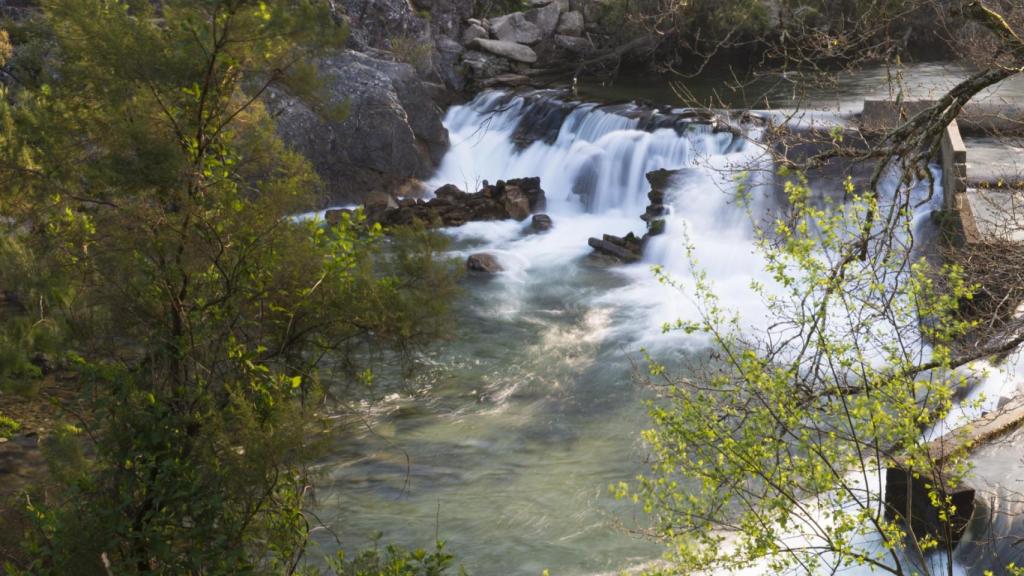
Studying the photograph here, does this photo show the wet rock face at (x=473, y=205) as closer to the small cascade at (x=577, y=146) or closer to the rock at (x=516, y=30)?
the small cascade at (x=577, y=146)

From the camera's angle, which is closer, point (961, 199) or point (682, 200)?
point (961, 199)

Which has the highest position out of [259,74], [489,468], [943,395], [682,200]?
[259,74]

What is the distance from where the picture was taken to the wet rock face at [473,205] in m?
19.2

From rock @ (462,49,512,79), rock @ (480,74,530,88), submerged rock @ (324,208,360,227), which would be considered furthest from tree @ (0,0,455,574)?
rock @ (462,49,512,79)

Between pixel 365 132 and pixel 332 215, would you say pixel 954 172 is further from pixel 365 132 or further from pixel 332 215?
pixel 365 132

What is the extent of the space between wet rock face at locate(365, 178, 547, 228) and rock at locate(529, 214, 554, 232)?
0.46 meters

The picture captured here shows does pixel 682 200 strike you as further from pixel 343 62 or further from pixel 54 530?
pixel 54 530

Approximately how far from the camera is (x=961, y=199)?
13.6m

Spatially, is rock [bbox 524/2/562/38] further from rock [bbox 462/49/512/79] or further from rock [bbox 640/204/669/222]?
rock [bbox 640/204/669/222]

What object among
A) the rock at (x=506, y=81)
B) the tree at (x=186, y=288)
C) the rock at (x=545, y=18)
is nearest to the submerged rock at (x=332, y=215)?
the tree at (x=186, y=288)

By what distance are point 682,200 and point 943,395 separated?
44.9 feet

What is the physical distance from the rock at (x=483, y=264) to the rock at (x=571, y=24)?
12231 millimetres

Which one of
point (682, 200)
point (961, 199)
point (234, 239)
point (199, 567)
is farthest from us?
point (682, 200)

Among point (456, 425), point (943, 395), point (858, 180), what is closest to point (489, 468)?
point (456, 425)
